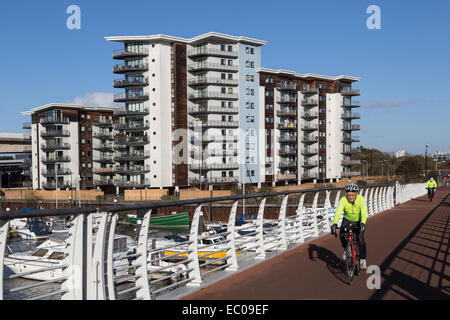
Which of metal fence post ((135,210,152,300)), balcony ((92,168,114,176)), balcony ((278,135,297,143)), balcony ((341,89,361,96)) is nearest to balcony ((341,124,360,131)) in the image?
balcony ((341,89,361,96))

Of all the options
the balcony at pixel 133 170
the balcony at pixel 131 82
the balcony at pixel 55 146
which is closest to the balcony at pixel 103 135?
the balcony at pixel 55 146

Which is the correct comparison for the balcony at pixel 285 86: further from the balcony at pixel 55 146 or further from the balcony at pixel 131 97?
the balcony at pixel 55 146

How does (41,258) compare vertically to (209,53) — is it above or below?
below

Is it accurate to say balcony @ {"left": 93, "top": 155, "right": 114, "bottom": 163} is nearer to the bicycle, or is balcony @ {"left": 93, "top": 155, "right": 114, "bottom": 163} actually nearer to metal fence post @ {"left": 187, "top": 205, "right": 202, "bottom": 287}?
the bicycle

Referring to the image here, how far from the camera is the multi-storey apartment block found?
85.8m

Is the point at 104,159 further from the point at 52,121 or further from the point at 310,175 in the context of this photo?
the point at 310,175

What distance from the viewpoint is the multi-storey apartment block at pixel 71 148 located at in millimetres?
85750

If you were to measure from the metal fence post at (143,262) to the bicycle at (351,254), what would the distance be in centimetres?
335

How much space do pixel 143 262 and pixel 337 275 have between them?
384 centimetres

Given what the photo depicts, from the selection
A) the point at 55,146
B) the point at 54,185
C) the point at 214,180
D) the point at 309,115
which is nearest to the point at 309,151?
the point at 309,115

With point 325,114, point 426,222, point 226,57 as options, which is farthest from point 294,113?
point 426,222

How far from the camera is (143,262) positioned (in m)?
5.82
